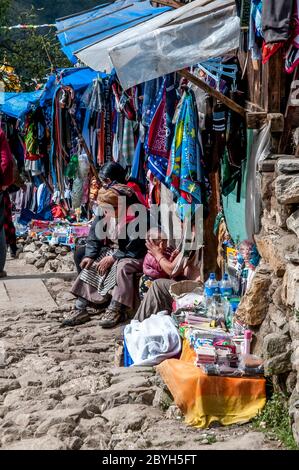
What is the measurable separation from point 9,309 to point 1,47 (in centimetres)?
1098

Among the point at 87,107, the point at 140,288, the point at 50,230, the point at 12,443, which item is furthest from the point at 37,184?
the point at 12,443

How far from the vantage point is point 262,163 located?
5.03m

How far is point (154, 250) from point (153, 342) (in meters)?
1.30

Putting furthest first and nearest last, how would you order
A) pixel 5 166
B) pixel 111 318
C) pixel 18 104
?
1. pixel 18 104
2. pixel 5 166
3. pixel 111 318

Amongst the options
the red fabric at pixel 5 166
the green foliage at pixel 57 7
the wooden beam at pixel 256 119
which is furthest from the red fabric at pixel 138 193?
the green foliage at pixel 57 7

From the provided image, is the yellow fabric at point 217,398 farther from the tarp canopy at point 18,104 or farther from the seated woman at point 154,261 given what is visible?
the tarp canopy at point 18,104

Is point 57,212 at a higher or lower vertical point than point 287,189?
lower

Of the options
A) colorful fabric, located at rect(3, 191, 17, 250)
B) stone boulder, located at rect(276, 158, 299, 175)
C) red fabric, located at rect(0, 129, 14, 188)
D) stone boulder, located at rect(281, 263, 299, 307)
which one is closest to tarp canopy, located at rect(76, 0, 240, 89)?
stone boulder, located at rect(276, 158, 299, 175)

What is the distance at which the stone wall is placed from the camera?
4.27m

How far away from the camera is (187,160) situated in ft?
20.0

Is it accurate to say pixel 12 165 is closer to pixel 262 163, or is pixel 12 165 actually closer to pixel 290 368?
pixel 262 163

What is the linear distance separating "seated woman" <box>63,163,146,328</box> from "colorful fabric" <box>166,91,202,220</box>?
0.96 m

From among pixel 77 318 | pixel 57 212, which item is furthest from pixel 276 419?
pixel 57 212

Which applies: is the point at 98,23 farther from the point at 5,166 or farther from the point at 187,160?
the point at 5,166
